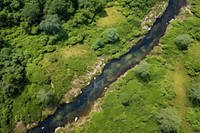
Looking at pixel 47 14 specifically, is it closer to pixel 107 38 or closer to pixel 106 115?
pixel 107 38

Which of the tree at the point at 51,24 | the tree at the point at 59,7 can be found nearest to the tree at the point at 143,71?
the tree at the point at 51,24

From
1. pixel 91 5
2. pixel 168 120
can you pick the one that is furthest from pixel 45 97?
pixel 91 5

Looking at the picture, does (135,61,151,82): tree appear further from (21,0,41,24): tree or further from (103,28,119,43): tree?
(21,0,41,24): tree

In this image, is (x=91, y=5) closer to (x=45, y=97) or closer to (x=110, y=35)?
(x=110, y=35)

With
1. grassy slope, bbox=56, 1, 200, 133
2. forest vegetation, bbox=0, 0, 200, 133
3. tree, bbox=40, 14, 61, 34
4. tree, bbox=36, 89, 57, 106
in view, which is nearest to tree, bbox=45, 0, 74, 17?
forest vegetation, bbox=0, 0, 200, 133

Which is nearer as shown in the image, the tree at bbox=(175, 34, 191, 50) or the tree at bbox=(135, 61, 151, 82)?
the tree at bbox=(135, 61, 151, 82)

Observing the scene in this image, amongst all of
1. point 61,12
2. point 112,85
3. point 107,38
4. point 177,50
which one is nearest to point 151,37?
point 177,50
